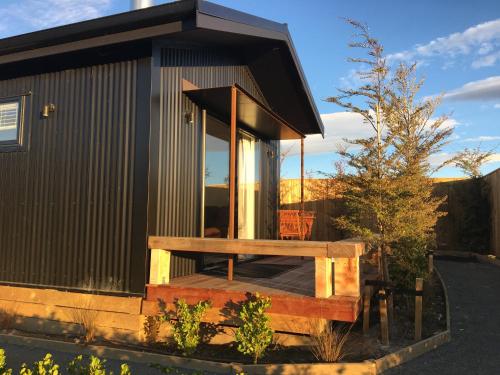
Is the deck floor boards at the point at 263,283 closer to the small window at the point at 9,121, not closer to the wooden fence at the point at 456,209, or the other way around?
the small window at the point at 9,121

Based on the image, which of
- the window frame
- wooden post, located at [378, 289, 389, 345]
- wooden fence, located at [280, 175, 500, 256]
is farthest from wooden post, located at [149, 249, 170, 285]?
wooden fence, located at [280, 175, 500, 256]

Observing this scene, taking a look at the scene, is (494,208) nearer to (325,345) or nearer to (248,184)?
(248,184)

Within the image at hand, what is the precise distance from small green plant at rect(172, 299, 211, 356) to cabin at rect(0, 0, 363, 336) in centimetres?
23

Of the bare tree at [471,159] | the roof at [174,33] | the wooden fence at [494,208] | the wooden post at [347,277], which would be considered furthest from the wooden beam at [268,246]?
the bare tree at [471,159]

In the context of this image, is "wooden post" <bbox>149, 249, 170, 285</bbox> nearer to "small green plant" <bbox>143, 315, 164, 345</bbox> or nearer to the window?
"small green plant" <bbox>143, 315, 164, 345</bbox>

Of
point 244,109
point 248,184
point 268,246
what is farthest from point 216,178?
point 268,246

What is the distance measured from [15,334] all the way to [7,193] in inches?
81.5

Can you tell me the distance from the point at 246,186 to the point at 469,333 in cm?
429

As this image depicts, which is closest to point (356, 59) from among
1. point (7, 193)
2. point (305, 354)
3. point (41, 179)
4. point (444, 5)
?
point (305, 354)

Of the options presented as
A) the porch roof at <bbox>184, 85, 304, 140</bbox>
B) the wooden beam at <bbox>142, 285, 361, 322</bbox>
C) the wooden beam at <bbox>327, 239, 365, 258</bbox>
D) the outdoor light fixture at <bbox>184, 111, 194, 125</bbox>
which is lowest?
the wooden beam at <bbox>142, 285, 361, 322</bbox>

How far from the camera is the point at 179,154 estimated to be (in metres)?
5.44

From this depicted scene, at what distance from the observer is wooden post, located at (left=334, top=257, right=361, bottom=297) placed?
406 cm

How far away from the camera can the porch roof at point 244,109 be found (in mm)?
5414

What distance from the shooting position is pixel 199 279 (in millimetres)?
5156
